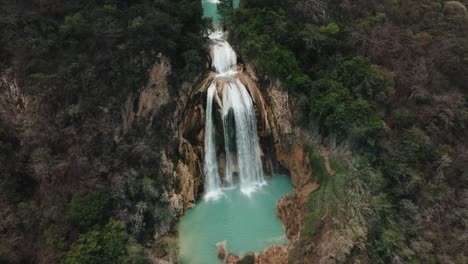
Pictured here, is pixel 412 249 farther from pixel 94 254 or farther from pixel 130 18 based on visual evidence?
pixel 130 18

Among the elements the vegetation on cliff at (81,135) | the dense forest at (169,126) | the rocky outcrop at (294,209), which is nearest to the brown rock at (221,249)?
the dense forest at (169,126)

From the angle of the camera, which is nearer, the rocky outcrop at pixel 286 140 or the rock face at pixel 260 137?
the rock face at pixel 260 137

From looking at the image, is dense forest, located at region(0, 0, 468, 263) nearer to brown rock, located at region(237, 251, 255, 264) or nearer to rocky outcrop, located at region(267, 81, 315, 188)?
rocky outcrop, located at region(267, 81, 315, 188)

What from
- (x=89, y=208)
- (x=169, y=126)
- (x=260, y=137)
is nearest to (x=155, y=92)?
(x=169, y=126)

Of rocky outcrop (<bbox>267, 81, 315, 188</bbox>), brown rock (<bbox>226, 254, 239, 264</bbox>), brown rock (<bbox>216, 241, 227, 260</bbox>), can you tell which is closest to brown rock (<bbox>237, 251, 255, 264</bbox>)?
brown rock (<bbox>226, 254, 239, 264</bbox>)

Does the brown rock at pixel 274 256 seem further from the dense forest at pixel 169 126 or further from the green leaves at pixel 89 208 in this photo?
the green leaves at pixel 89 208

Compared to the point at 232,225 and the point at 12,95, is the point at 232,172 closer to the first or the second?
the point at 232,225

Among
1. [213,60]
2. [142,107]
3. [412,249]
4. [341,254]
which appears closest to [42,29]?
[142,107]
